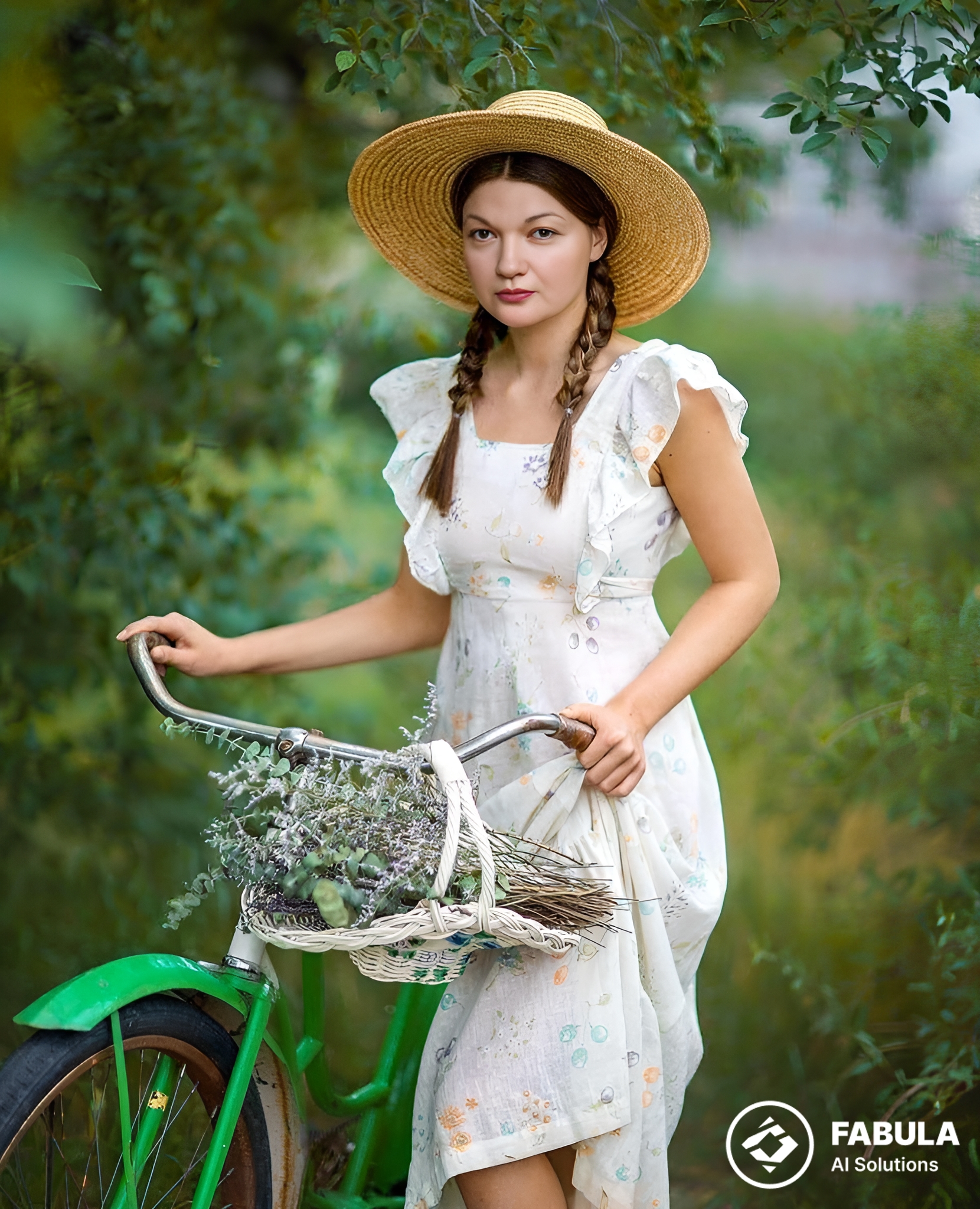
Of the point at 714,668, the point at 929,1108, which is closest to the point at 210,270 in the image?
the point at 714,668

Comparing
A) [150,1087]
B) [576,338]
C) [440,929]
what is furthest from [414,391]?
[150,1087]

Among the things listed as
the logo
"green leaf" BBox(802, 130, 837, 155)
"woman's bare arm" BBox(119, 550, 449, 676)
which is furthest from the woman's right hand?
the logo

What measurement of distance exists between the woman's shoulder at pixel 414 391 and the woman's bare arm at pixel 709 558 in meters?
0.42

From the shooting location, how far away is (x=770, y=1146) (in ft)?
8.66

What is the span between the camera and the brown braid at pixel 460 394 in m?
1.80

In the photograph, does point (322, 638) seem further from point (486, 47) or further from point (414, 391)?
point (486, 47)

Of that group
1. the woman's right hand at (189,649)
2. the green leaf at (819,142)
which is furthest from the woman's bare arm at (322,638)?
the green leaf at (819,142)

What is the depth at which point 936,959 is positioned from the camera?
105 inches

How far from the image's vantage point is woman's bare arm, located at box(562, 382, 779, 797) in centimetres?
163

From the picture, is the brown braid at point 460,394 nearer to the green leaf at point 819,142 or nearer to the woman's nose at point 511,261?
the woman's nose at point 511,261

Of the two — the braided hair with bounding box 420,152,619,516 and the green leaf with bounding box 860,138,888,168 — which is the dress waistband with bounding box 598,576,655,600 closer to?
the braided hair with bounding box 420,152,619,516

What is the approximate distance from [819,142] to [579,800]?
1002 mm

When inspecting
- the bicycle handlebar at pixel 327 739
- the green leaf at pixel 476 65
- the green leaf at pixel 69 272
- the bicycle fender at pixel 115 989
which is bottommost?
the bicycle fender at pixel 115 989

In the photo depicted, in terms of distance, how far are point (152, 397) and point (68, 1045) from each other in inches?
75.7
